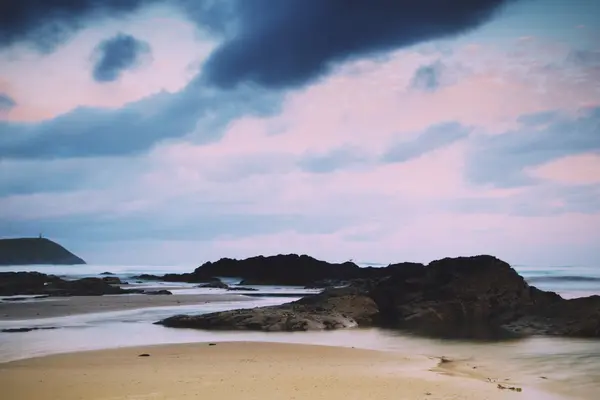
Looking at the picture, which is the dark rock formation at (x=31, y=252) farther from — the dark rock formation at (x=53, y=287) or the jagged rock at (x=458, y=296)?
the jagged rock at (x=458, y=296)

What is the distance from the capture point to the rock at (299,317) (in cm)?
2041

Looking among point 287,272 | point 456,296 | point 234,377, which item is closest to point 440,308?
point 456,296

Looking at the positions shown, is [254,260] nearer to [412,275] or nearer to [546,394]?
[412,275]

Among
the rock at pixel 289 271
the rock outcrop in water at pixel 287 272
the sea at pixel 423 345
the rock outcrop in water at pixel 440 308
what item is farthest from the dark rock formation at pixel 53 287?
the rock at pixel 289 271

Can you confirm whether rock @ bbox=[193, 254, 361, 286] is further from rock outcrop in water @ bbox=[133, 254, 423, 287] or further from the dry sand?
the dry sand

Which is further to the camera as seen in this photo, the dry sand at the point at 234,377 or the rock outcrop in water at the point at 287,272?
the rock outcrop in water at the point at 287,272

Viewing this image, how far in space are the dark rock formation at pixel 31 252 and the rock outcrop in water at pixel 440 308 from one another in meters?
162

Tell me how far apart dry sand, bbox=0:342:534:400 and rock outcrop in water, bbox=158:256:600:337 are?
18.4ft

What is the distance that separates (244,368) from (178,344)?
4.18 m

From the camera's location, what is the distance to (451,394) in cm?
1023

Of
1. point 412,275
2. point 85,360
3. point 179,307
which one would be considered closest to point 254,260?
point 179,307

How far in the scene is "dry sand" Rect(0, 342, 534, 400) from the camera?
1025cm

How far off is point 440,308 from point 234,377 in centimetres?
1369

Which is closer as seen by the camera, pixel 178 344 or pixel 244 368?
pixel 244 368
